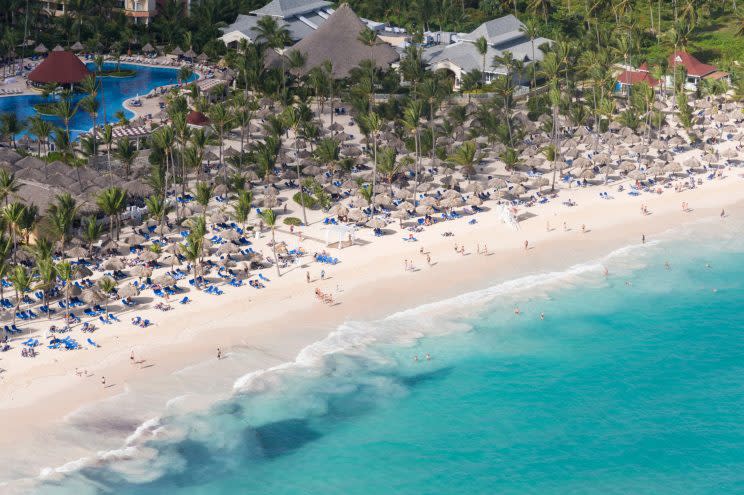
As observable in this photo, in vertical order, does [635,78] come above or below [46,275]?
above

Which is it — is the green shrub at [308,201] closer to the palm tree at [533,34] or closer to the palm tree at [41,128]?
the palm tree at [41,128]

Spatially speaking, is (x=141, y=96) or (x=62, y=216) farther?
(x=141, y=96)

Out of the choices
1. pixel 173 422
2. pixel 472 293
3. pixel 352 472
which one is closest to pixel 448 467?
pixel 352 472

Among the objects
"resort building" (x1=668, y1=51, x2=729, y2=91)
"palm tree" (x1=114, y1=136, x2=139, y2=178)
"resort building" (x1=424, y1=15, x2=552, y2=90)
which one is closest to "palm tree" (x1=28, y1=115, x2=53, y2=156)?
Answer: "palm tree" (x1=114, y1=136, x2=139, y2=178)

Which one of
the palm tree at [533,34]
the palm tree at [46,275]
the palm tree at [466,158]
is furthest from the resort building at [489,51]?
the palm tree at [46,275]

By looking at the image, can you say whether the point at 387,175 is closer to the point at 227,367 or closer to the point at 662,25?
the point at 227,367

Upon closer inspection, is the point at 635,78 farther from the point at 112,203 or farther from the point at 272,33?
the point at 112,203

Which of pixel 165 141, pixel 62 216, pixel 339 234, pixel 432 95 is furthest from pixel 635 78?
pixel 62 216

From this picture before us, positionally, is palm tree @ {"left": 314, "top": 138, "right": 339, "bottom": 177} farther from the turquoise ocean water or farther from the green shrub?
the turquoise ocean water
